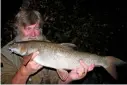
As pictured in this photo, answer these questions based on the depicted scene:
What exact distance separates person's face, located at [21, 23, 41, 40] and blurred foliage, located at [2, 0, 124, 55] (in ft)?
12.6

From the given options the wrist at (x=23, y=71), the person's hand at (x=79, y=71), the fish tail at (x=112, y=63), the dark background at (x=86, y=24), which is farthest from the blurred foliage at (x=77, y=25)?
the wrist at (x=23, y=71)

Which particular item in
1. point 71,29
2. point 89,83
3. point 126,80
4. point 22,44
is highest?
point 22,44

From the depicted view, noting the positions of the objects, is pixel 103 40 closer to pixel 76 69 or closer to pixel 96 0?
pixel 96 0

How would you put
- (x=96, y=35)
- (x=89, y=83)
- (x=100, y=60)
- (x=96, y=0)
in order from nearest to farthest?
1. (x=100, y=60)
2. (x=89, y=83)
3. (x=96, y=35)
4. (x=96, y=0)

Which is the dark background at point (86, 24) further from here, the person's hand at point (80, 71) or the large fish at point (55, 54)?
the large fish at point (55, 54)

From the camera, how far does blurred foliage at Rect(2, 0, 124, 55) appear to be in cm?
817

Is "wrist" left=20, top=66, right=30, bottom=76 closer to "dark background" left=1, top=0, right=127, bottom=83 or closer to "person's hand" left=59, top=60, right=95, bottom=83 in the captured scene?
"person's hand" left=59, top=60, right=95, bottom=83

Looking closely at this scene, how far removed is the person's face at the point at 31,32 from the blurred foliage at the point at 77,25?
3.85 meters

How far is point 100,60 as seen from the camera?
3.80 metres

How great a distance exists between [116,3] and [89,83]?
15.3 feet

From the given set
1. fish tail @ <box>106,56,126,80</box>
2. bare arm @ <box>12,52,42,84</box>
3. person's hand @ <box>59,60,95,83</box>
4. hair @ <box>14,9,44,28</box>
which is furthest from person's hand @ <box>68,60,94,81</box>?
hair @ <box>14,9,44,28</box>

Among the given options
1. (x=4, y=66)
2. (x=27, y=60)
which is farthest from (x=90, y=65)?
(x=4, y=66)

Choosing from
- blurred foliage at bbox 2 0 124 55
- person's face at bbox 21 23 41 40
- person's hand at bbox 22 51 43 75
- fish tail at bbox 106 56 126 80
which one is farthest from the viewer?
blurred foliage at bbox 2 0 124 55

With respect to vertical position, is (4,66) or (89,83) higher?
(4,66)
